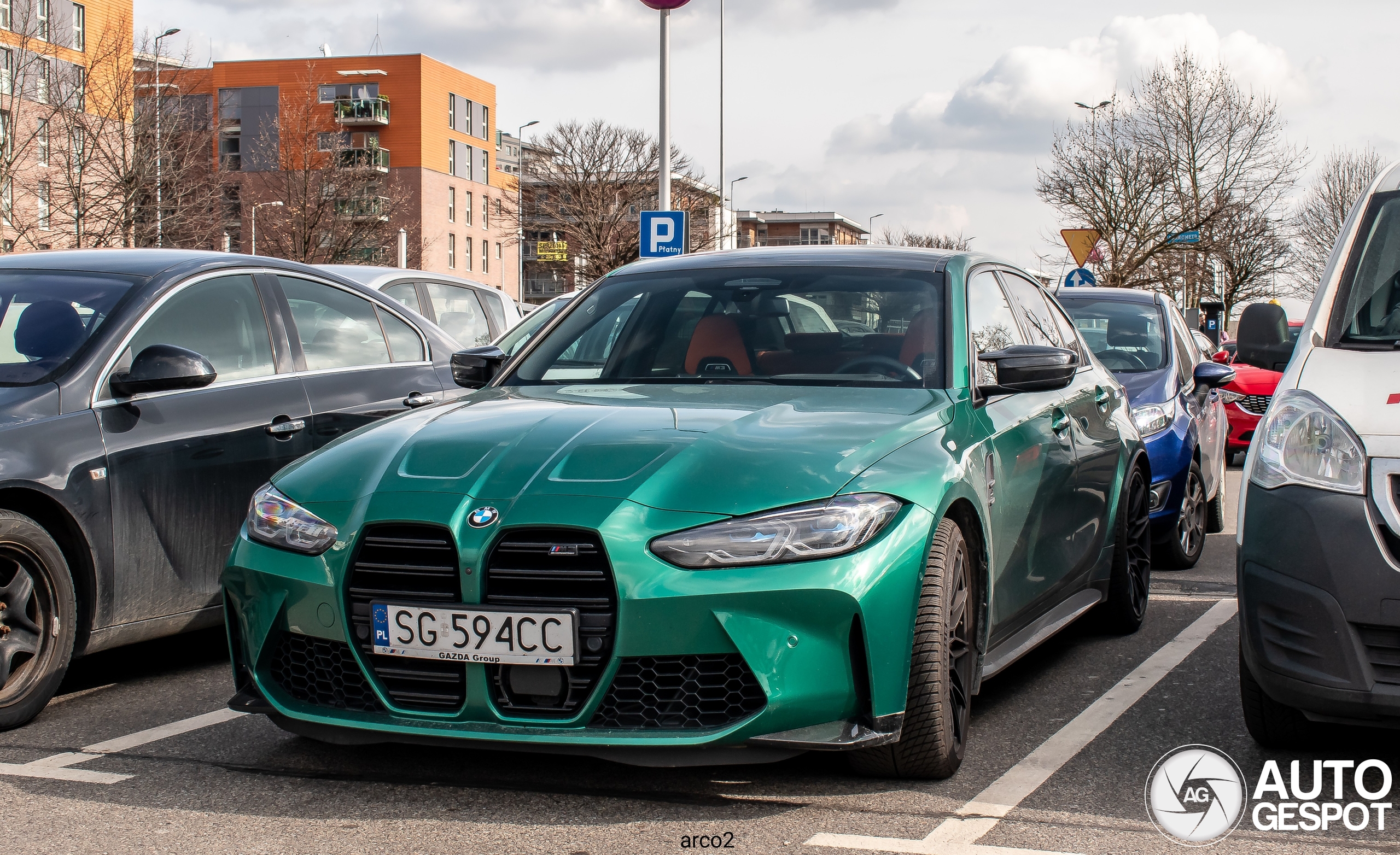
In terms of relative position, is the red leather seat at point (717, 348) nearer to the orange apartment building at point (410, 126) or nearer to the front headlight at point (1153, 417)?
the front headlight at point (1153, 417)

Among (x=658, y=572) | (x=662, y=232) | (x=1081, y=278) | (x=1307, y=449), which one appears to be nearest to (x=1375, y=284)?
(x=1307, y=449)

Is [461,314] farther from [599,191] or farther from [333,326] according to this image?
[599,191]

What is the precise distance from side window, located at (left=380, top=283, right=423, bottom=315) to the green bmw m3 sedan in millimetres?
5829

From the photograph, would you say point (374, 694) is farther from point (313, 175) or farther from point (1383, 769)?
point (313, 175)

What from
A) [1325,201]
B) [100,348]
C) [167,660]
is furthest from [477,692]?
[1325,201]

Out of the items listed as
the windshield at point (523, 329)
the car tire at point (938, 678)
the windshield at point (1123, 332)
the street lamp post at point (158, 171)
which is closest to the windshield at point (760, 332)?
the car tire at point (938, 678)

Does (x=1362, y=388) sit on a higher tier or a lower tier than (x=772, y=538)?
higher

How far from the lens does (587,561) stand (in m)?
3.56

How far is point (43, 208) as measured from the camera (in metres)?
34.5

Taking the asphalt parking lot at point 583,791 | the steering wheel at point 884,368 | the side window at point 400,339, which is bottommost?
the asphalt parking lot at point 583,791

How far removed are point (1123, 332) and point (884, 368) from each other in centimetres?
541

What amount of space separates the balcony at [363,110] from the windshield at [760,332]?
259 ft

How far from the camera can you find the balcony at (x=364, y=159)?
5600 cm

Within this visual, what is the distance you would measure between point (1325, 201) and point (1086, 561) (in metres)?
64.3
